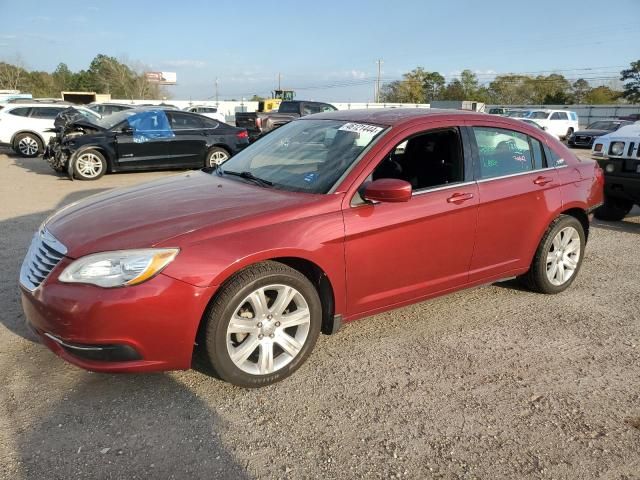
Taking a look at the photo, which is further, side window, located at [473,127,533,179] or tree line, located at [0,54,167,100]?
tree line, located at [0,54,167,100]

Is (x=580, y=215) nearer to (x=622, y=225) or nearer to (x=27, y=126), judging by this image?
(x=622, y=225)

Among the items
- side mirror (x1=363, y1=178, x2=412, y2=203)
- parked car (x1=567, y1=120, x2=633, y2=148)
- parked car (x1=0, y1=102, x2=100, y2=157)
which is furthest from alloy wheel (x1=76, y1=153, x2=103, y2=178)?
parked car (x1=567, y1=120, x2=633, y2=148)

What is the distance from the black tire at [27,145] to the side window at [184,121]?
6.78 m

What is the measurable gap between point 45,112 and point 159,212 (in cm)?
1521

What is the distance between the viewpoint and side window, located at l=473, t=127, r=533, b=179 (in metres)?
3.85

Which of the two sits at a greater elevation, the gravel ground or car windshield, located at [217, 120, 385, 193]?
car windshield, located at [217, 120, 385, 193]

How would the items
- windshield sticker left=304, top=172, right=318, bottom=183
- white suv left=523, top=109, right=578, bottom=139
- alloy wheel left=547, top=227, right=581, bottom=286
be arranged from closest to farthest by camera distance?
windshield sticker left=304, top=172, right=318, bottom=183 < alloy wheel left=547, top=227, right=581, bottom=286 < white suv left=523, top=109, right=578, bottom=139

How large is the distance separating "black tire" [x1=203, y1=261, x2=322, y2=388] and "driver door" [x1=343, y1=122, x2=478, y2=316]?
0.34m

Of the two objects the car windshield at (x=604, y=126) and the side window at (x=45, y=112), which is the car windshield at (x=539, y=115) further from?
the side window at (x=45, y=112)

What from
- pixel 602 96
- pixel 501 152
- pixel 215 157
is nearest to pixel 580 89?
pixel 602 96

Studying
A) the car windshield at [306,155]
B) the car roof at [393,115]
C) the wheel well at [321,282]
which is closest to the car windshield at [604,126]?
the car roof at [393,115]

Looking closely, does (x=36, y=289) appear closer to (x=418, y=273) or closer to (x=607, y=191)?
(x=418, y=273)

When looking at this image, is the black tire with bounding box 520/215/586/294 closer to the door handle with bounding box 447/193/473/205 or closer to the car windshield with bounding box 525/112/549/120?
A: the door handle with bounding box 447/193/473/205

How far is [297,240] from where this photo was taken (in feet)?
9.53
